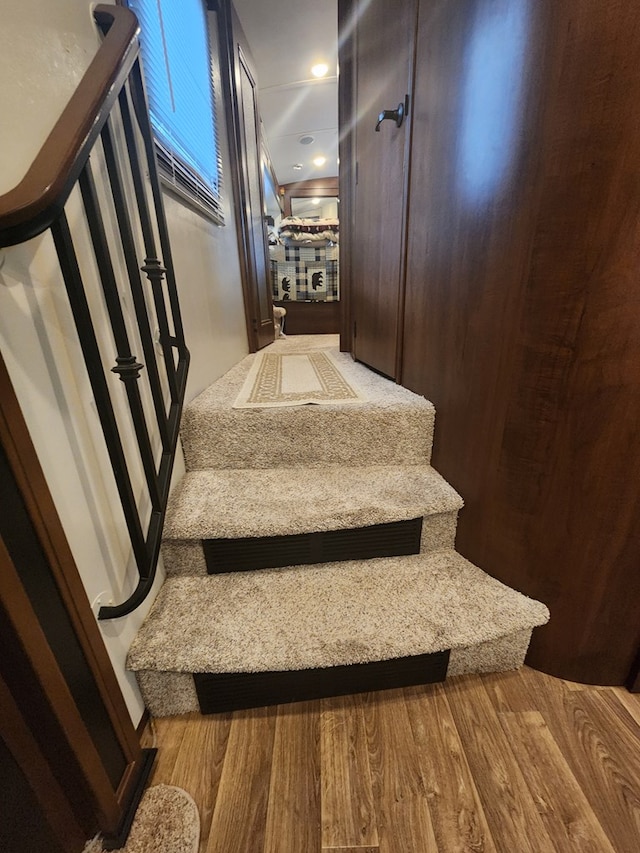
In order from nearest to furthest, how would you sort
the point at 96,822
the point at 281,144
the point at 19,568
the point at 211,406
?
the point at 19,568, the point at 96,822, the point at 211,406, the point at 281,144

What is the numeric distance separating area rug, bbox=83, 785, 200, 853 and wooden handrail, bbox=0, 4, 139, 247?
1042 millimetres

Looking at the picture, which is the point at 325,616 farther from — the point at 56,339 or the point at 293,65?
the point at 293,65

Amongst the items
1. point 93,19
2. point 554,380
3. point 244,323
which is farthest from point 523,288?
point 244,323

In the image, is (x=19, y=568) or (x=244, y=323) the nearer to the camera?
(x=19, y=568)

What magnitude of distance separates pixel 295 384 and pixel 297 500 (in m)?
0.66

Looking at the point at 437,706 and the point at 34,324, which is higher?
the point at 34,324

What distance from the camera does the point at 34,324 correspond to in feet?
1.89

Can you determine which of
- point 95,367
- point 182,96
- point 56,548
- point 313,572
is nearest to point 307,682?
point 313,572

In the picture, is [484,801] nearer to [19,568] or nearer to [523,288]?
[19,568]

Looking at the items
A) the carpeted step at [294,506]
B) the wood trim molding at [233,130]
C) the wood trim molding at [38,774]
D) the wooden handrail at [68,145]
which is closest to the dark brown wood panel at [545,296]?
the carpeted step at [294,506]

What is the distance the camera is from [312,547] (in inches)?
40.9

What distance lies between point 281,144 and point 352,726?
6141mm

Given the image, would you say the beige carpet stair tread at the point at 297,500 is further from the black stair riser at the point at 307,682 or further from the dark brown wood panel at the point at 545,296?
the black stair riser at the point at 307,682

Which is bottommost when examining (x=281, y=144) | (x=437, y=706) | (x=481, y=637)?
(x=437, y=706)
